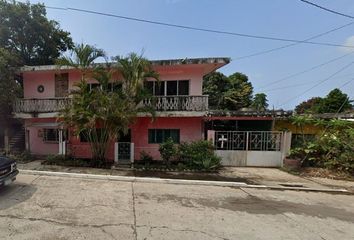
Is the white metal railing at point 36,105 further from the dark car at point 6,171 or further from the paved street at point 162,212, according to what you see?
the dark car at point 6,171

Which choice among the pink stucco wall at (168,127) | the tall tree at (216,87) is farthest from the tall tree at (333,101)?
the pink stucco wall at (168,127)

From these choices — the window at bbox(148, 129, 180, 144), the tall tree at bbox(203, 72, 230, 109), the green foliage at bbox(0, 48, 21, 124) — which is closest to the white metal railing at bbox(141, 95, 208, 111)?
the window at bbox(148, 129, 180, 144)

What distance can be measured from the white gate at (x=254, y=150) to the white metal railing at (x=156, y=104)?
1714 millimetres

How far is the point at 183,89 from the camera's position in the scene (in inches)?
526

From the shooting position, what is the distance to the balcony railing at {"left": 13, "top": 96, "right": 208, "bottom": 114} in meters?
12.4

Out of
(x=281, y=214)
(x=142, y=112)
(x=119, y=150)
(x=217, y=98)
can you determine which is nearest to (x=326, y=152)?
(x=281, y=214)

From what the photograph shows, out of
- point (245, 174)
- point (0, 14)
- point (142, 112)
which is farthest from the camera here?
point (0, 14)

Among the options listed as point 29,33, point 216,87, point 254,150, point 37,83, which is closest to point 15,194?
point 37,83

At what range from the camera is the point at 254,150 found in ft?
40.7

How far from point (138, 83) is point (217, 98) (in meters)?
17.3

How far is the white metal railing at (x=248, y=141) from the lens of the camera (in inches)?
482

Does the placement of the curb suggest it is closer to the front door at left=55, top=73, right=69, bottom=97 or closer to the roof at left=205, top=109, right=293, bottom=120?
the roof at left=205, top=109, right=293, bottom=120

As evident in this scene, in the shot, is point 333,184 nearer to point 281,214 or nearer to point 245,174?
point 245,174

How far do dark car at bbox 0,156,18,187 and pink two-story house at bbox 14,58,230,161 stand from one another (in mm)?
5136
